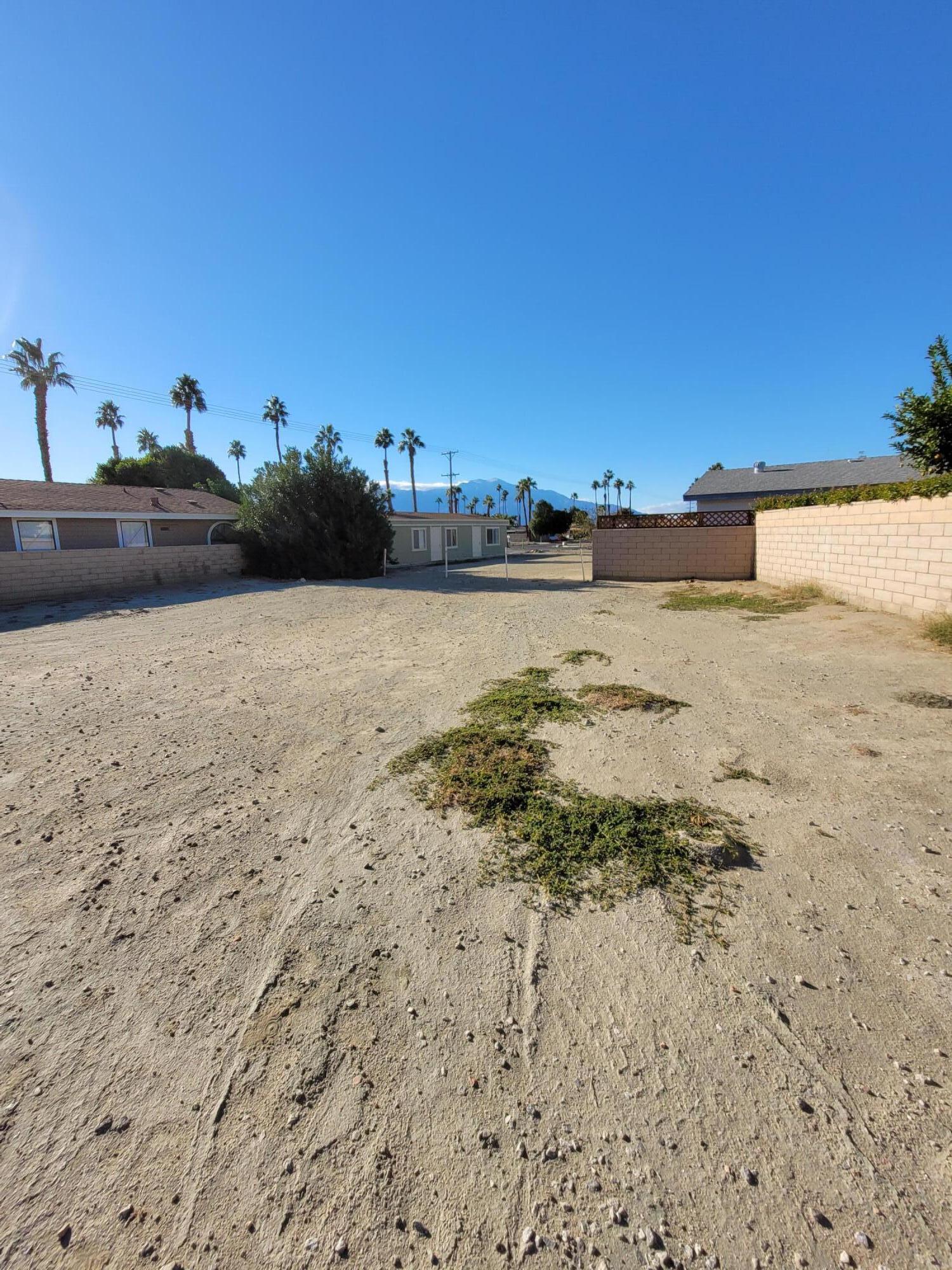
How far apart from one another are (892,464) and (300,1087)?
34175mm

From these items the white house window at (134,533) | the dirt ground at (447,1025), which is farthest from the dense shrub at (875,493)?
the white house window at (134,533)

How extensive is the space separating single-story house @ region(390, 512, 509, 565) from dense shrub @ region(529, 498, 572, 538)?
56.2ft

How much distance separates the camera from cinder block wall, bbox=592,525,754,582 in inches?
618

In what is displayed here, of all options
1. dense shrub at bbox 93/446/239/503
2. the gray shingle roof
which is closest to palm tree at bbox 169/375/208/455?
dense shrub at bbox 93/446/239/503

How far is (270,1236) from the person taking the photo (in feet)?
4.52

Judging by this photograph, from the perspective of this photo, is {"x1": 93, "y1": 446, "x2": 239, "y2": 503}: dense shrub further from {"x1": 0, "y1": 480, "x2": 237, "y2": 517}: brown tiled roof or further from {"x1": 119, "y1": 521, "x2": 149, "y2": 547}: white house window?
{"x1": 119, "y1": 521, "x2": 149, "y2": 547}: white house window

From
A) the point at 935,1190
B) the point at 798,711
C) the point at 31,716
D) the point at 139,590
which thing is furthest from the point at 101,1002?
the point at 139,590

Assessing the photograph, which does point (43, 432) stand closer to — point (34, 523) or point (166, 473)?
point (166, 473)

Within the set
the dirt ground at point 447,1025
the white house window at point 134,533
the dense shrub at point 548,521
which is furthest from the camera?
the dense shrub at point 548,521

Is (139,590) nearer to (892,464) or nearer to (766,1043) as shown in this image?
(766,1043)

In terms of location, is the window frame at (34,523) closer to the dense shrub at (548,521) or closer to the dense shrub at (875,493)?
the dense shrub at (875,493)

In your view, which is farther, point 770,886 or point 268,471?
point 268,471

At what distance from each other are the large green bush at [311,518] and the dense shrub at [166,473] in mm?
14068

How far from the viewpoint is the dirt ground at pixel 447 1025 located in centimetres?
140
